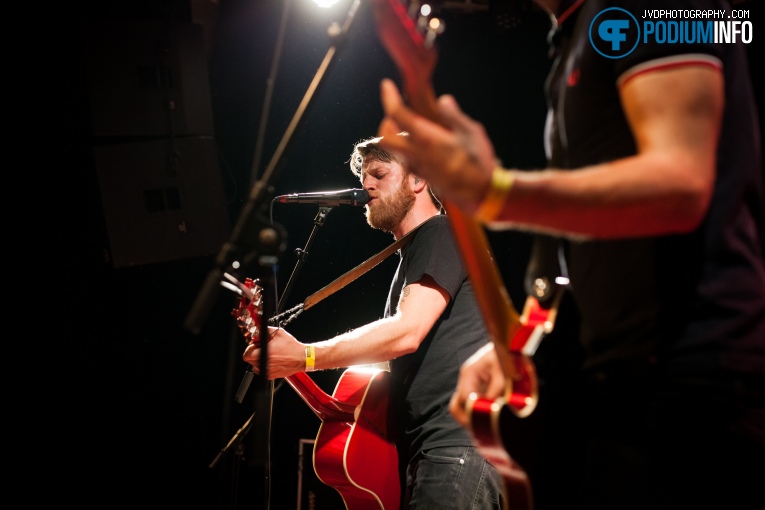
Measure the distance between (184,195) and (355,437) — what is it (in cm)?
261

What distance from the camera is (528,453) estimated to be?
1.48 meters

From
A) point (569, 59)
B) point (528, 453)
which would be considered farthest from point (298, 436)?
point (569, 59)

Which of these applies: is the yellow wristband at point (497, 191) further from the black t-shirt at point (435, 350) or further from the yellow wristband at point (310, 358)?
the yellow wristband at point (310, 358)

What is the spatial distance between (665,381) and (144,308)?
15.1ft

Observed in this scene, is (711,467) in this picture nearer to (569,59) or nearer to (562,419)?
(562,419)

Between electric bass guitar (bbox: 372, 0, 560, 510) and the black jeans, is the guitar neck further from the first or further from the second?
the black jeans

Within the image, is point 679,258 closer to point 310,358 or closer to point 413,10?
point 413,10

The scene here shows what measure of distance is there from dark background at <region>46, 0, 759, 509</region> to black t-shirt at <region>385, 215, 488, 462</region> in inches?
72.4

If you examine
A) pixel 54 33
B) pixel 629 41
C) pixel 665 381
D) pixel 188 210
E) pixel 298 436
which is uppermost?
pixel 54 33

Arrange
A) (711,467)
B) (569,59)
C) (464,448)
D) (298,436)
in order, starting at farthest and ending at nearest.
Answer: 1. (298,436)
2. (464,448)
3. (569,59)
4. (711,467)

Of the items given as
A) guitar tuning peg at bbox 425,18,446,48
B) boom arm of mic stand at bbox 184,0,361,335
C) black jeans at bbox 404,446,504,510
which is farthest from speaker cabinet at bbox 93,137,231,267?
guitar tuning peg at bbox 425,18,446,48

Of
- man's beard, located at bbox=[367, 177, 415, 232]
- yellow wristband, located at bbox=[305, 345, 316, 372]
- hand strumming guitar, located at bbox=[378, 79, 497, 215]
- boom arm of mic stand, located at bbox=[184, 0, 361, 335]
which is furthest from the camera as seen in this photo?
man's beard, located at bbox=[367, 177, 415, 232]

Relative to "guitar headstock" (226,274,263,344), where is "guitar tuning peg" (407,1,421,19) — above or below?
above

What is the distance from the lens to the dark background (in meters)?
4.65
